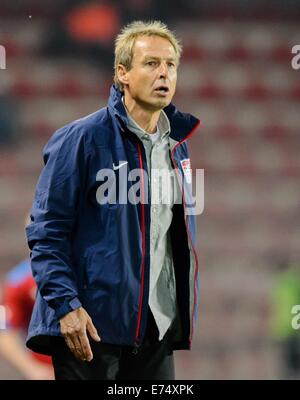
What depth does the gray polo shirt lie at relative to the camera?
1.77 m

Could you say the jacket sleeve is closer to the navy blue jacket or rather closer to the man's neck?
the navy blue jacket

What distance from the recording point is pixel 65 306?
167 cm

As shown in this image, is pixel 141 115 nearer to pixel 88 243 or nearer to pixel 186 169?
pixel 186 169

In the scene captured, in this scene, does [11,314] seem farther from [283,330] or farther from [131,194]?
[131,194]

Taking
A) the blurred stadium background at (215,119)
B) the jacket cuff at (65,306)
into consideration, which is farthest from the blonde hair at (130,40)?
the blurred stadium background at (215,119)

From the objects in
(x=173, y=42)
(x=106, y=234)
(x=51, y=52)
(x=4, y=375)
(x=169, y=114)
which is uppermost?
(x=51, y=52)

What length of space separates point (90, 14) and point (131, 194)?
230 centimetres

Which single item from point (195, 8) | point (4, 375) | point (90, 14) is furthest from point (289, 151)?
point (4, 375)

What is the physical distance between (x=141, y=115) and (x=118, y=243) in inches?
9.9

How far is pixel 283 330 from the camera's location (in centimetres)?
362

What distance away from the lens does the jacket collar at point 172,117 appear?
1.80 metres

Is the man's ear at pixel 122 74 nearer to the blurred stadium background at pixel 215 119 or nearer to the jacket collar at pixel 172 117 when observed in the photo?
the jacket collar at pixel 172 117

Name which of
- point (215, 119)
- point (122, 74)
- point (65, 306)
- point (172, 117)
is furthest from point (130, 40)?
point (215, 119)

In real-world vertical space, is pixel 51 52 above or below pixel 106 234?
above
